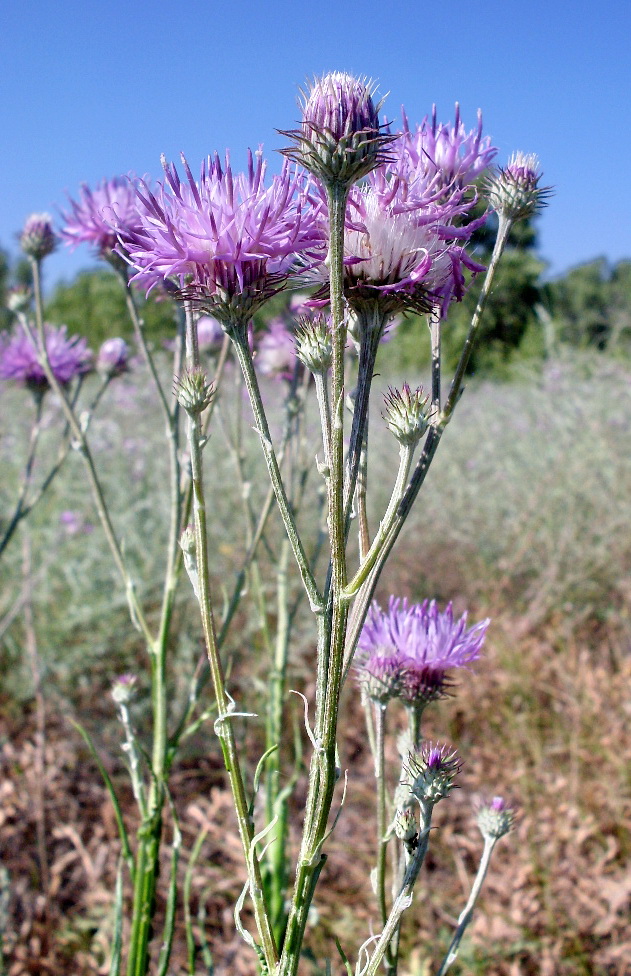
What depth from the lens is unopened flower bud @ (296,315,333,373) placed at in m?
0.71

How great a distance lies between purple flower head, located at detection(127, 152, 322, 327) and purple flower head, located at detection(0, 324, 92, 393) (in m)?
1.25

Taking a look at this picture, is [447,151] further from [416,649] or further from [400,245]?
[416,649]

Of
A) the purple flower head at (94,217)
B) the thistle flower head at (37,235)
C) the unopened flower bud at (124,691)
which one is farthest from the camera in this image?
the thistle flower head at (37,235)

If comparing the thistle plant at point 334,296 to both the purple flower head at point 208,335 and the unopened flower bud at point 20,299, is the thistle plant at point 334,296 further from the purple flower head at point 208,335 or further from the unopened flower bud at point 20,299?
the purple flower head at point 208,335

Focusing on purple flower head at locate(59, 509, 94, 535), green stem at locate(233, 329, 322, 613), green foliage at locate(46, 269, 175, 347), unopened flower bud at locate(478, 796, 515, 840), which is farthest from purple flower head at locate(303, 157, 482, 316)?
green foliage at locate(46, 269, 175, 347)

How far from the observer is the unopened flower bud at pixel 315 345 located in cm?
71

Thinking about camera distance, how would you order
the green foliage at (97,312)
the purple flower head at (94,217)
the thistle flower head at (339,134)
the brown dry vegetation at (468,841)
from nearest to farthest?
the thistle flower head at (339,134) < the purple flower head at (94,217) < the brown dry vegetation at (468,841) < the green foliage at (97,312)

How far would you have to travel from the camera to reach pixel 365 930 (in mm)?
1942

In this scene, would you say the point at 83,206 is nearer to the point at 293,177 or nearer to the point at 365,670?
the point at 293,177

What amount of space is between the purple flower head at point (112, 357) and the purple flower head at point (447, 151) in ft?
3.44

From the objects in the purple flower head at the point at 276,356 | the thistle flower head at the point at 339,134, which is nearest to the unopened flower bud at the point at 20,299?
the purple flower head at the point at 276,356

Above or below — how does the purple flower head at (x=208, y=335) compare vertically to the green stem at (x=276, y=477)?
above

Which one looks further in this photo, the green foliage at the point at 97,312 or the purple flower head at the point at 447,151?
the green foliage at the point at 97,312

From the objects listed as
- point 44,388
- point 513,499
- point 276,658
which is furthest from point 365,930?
point 513,499
